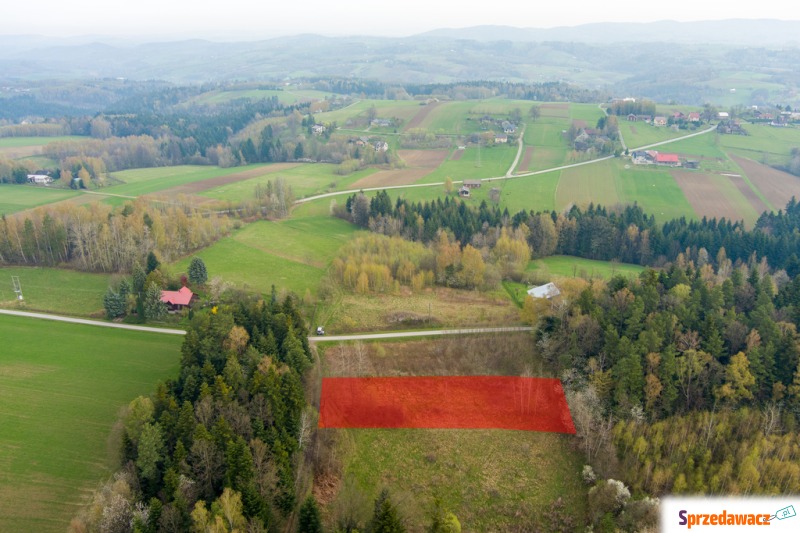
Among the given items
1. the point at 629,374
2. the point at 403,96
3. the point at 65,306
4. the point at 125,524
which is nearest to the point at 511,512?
the point at 629,374

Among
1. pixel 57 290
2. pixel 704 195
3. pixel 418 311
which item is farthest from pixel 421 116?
pixel 57 290

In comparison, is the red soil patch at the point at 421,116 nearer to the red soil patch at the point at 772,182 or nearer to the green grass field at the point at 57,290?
the red soil patch at the point at 772,182

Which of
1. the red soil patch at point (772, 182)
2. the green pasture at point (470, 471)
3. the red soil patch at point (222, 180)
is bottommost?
the green pasture at point (470, 471)

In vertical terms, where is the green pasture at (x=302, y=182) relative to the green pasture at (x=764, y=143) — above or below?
below

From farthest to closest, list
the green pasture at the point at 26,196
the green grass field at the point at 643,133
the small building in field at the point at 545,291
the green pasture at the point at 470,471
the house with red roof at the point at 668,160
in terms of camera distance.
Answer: the green grass field at the point at 643,133 → the house with red roof at the point at 668,160 → the green pasture at the point at 26,196 → the small building in field at the point at 545,291 → the green pasture at the point at 470,471
